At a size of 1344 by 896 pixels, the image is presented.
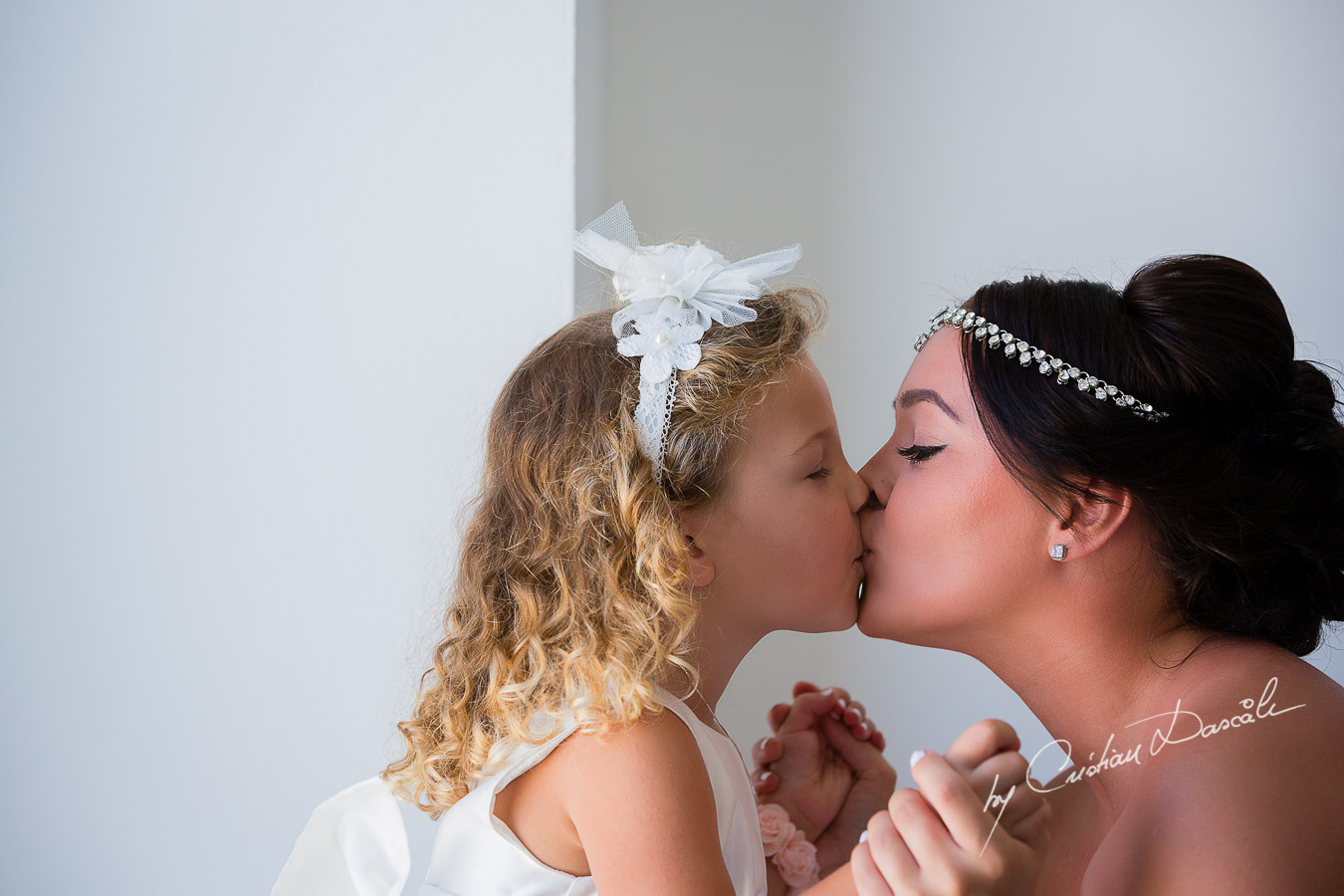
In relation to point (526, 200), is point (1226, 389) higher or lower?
lower

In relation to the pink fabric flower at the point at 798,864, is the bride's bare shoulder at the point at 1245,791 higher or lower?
higher

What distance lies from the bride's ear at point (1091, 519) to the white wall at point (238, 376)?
0.93 m

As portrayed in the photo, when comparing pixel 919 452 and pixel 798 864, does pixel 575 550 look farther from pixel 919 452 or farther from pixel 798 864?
pixel 798 864

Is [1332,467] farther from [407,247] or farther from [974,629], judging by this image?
[407,247]

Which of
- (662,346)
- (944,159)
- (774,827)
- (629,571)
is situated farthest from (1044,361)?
(944,159)

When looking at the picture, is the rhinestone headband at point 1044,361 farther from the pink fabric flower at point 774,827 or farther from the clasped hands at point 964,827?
the pink fabric flower at point 774,827

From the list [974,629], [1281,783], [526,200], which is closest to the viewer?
[1281,783]

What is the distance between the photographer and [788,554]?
1341 mm

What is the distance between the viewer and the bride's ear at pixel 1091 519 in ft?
4.00

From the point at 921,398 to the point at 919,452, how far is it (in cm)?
8

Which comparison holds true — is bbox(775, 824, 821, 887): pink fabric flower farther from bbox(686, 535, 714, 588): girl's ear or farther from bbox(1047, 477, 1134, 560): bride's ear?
bbox(1047, 477, 1134, 560): bride's ear

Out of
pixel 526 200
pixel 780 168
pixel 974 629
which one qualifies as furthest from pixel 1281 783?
pixel 780 168

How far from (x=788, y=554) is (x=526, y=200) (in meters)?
0.84

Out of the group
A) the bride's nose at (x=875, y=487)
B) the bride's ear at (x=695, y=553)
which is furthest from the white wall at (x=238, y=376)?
the bride's nose at (x=875, y=487)
